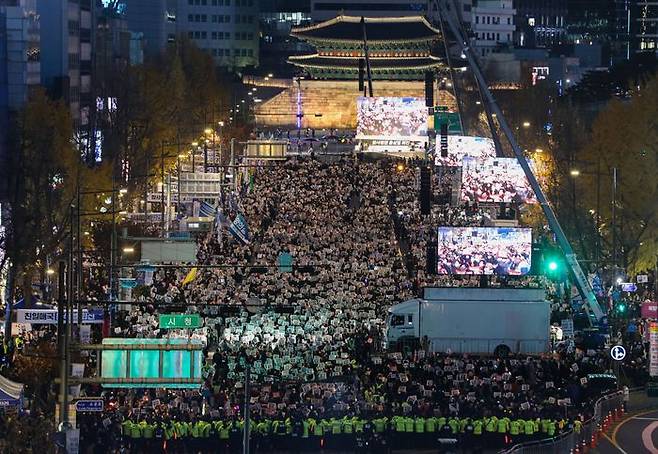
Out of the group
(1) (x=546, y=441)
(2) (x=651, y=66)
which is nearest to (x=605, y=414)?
(1) (x=546, y=441)

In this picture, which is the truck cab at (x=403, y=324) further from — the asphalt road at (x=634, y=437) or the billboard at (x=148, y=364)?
the billboard at (x=148, y=364)

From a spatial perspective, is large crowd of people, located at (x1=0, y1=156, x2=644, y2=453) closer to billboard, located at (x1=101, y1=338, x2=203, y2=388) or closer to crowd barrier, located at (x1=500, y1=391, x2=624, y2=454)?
crowd barrier, located at (x1=500, y1=391, x2=624, y2=454)

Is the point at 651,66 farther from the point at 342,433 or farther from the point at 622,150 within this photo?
the point at 342,433

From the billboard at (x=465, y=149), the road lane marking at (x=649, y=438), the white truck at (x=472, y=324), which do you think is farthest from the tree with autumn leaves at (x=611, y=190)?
the road lane marking at (x=649, y=438)

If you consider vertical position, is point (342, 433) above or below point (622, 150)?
below

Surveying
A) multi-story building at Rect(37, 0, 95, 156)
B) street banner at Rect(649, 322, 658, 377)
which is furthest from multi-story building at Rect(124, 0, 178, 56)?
street banner at Rect(649, 322, 658, 377)
